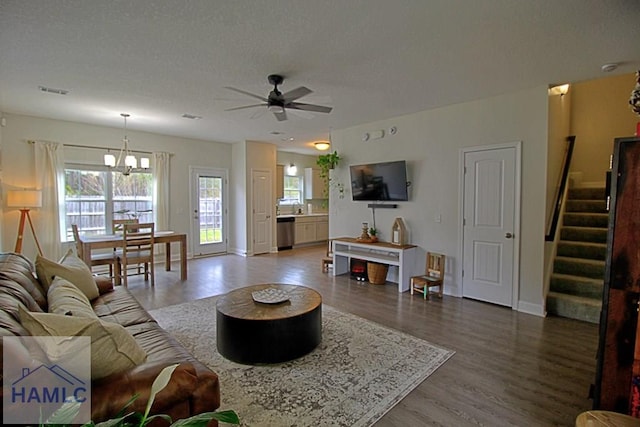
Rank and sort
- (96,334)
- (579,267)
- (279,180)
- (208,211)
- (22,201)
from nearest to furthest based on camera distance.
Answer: (96,334) → (579,267) → (22,201) → (208,211) → (279,180)

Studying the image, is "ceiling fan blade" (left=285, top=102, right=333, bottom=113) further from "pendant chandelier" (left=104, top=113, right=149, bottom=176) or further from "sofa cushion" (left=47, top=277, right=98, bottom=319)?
"pendant chandelier" (left=104, top=113, right=149, bottom=176)

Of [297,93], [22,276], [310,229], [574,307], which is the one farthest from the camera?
[310,229]

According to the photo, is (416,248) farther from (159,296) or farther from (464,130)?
(159,296)

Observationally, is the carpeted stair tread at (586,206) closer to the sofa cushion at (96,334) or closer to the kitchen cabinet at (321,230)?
the kitchen cabinet at (321,230)

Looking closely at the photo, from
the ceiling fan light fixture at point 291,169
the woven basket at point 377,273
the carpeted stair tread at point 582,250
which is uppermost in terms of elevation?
the ceiling fan light fixture at point 291,169

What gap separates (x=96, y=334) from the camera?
148 centimetres

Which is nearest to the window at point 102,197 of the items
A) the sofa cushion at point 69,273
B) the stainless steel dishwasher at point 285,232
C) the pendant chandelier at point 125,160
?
the pendant chandelier at point 125,160

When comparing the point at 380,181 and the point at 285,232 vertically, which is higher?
the point at 380,181

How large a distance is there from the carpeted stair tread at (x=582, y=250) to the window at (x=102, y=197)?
24.5 ft

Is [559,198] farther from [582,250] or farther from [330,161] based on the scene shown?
[330,161]

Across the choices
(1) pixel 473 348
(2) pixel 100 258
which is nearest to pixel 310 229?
(2) pixel 100 258

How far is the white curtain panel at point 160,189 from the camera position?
684 cm

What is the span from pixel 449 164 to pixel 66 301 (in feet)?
15.2

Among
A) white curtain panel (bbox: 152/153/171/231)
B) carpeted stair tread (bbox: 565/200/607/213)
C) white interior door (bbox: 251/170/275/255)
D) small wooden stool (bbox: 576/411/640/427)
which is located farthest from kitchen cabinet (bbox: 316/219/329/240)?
small wooden stool (bbox: 576/411/640/427)
